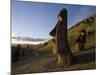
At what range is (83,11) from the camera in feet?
9.06

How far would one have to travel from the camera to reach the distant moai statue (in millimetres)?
2621

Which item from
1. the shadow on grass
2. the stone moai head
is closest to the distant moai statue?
the stone moai head

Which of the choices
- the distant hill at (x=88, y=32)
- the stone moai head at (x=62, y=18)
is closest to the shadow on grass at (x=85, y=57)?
the distant hill at (x=88, y=32)

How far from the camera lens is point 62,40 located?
2.65 meters

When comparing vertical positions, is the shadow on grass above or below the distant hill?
below

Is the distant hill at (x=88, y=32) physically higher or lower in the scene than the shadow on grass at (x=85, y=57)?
higher

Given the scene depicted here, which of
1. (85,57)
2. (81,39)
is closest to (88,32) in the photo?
(81,39)

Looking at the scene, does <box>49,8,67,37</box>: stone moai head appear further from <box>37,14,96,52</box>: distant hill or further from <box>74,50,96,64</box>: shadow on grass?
<box>74,50,96,64</box>: shadow on grass

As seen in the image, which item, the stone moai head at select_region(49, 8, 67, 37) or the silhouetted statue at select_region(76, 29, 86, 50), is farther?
the silhouetted statue at select_region(76, 29, 86, 50)

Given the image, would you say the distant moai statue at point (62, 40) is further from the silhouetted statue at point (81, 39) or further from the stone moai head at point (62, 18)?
the silhouetted statue at point (81, 39)

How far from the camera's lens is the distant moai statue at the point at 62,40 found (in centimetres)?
262

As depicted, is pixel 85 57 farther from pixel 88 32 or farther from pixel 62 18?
pixel 62 18
